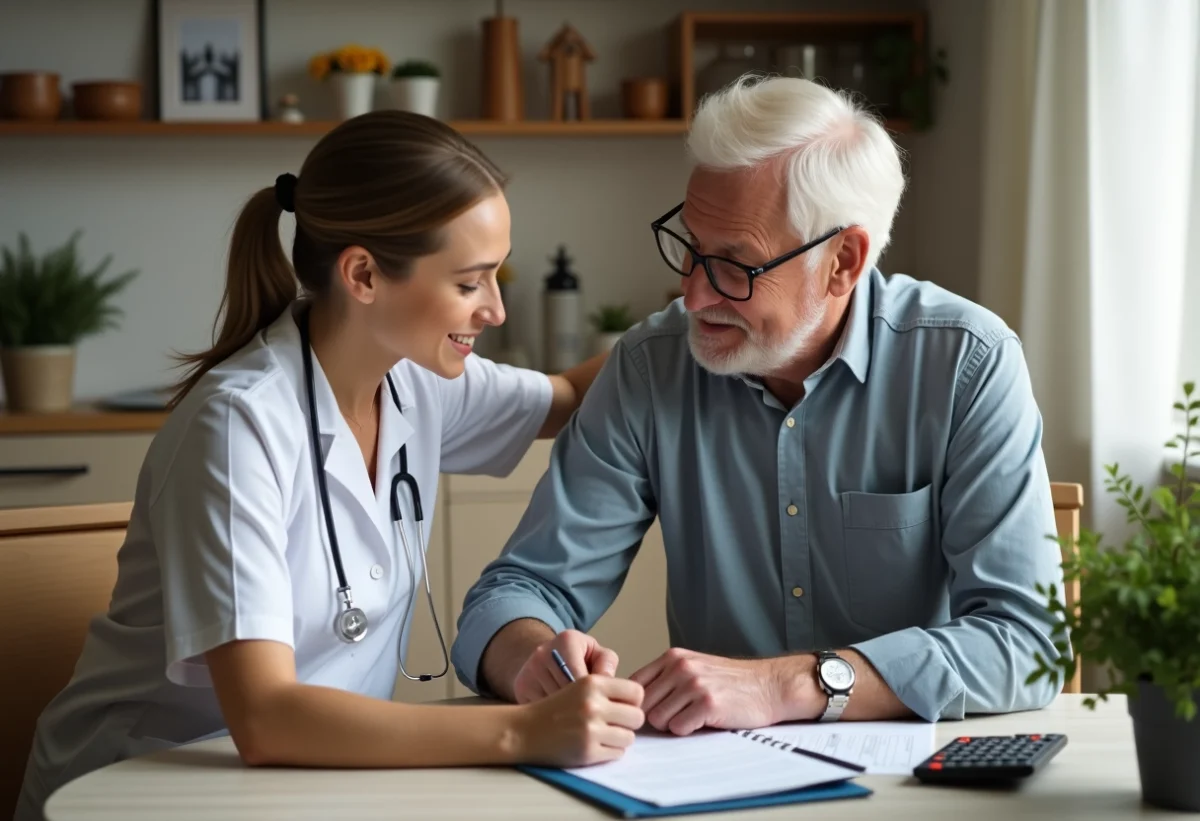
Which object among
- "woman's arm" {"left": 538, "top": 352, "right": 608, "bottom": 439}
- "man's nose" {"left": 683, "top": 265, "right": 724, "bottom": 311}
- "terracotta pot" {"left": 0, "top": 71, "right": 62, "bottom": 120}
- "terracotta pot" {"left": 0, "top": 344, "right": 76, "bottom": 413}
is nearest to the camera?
"man's nose" {"left": 683, "top": 265, "right": 724, "bottom": 311}

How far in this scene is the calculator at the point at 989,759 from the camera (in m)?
1.18

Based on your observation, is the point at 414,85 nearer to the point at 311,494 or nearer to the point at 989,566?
the point at 311,494

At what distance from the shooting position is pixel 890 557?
5.47 feet

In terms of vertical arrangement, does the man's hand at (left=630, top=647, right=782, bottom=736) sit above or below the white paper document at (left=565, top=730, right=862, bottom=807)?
above

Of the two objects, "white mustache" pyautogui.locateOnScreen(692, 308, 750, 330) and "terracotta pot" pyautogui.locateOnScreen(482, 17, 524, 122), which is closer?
"white mustache" pyautogui.locateOnScreen(692, 308, 750, 330)

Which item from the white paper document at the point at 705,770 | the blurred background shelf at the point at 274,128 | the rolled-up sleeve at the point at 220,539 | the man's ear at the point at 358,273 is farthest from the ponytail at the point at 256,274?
the blurred background shelf at the point at 274,128

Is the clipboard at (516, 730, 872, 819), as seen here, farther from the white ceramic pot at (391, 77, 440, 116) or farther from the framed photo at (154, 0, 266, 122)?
the framed photo at (154, 0, 266, 122)

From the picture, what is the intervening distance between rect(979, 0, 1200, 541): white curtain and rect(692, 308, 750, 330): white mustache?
131cm

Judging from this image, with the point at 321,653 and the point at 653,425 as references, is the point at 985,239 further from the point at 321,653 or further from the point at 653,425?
the point at 321,653

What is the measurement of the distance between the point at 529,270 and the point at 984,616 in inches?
104

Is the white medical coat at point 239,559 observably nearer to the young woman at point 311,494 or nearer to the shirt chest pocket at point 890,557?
the young woman at point 311,494

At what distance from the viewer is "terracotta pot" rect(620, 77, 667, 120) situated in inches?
149

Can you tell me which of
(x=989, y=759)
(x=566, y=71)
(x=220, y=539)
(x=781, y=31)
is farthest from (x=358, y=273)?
(x=781, y=31)

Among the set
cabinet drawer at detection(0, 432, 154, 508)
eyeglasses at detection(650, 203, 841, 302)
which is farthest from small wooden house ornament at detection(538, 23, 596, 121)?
eyeglasses at detection(650, 203, 841, 302)
